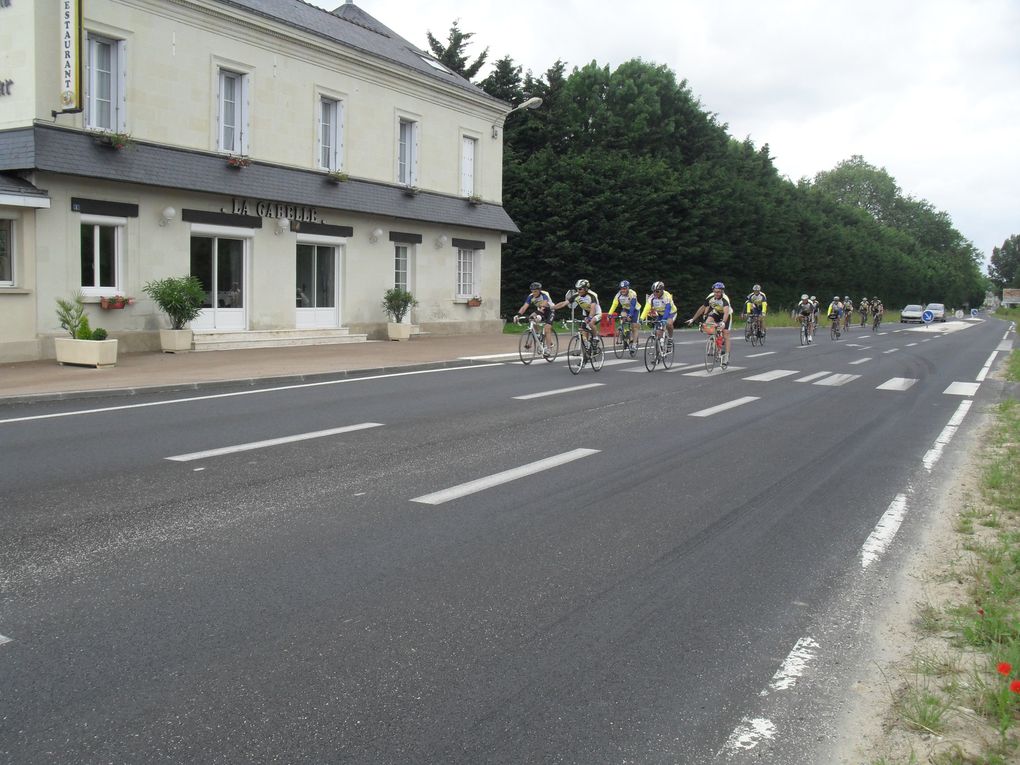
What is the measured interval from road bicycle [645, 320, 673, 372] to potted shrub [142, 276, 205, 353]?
950 centimetres

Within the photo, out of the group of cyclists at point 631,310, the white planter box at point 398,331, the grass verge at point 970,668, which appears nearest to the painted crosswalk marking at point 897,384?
the group of cyclists at point 631,310

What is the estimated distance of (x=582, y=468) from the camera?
8414 mm

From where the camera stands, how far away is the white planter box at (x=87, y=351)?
16094 mm

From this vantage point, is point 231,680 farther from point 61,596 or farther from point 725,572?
point 725,572

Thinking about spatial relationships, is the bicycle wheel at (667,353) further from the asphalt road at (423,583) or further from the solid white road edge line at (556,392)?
the asphalt road at (423,583)

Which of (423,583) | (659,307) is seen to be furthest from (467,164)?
(423,583)

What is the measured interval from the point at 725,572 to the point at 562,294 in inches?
1483

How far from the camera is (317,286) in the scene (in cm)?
2542

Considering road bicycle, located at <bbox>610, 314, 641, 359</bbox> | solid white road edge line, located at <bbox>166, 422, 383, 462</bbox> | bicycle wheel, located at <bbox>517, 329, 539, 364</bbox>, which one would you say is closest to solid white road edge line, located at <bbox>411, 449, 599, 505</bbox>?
solid white road edge line, located at <bbox>166, 422, 383, 462</bbox>

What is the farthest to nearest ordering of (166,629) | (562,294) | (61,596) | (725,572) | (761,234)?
1. (761,234)
2. (562,294)
3. (725,572)
4. (61,596)
5. (166,629)

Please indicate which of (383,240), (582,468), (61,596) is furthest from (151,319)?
(61,596)

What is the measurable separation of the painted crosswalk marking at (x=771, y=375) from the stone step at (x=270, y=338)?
11.0 meters

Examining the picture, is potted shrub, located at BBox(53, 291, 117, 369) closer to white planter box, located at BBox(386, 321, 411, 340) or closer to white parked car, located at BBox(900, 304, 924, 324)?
white planter box, located at BBox(386, 321, 411, 340)

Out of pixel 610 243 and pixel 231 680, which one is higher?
pixel 610 243
